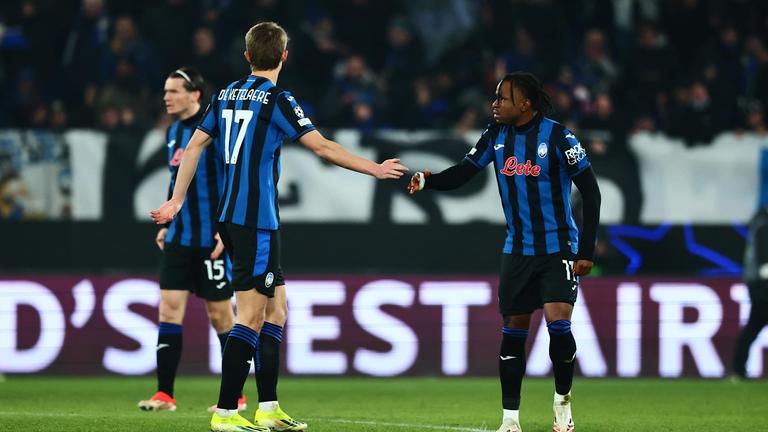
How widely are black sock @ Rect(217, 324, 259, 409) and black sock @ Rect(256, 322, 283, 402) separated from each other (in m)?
0.32

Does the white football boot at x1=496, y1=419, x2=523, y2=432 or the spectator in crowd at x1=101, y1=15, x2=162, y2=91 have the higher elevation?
the spectator in crowd at x1=101, y1=15, x2=162, y2=91

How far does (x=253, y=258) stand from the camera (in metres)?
6.39

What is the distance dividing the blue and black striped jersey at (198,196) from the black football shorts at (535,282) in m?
2.15

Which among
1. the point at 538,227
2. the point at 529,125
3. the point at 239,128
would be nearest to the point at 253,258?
the point at 239,128

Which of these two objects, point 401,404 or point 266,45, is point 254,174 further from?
point 401,404

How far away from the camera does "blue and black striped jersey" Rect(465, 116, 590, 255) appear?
6.75 metres

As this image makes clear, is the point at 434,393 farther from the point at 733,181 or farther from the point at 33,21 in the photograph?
the point at 33,21

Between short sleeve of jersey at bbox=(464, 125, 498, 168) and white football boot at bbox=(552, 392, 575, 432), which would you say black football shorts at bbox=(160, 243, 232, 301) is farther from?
white football boot at bbox=(552, 392, 575, 432)

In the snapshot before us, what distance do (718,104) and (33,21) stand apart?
707cm

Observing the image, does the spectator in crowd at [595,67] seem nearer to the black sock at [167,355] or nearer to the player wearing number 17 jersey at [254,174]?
the black sock at [167,355]

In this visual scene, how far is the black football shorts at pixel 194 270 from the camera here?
8.20 m

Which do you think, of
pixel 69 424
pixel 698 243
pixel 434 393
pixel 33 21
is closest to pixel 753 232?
pixel 698 243

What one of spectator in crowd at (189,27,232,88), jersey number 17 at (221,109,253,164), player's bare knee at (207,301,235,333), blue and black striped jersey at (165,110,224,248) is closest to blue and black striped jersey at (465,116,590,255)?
jersey number 17 at (221,109,253,164)

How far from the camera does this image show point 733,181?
40.0 feet
